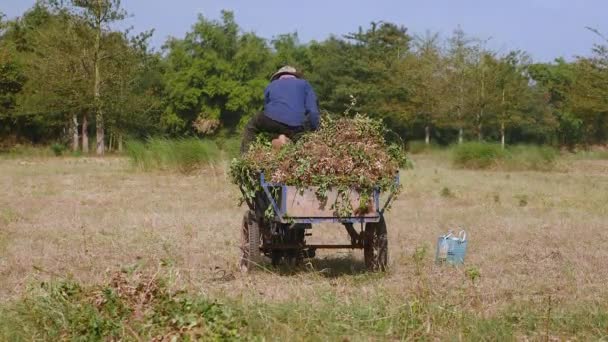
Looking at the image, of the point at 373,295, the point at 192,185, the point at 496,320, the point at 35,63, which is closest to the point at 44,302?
the point at 373,295

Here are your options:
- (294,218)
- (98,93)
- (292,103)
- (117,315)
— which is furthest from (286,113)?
(98,93)

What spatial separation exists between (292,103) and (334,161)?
4.19 feet

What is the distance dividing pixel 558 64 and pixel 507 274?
7063cm

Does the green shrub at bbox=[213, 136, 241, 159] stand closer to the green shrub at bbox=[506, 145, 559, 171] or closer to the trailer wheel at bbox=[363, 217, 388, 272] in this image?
the green shrub at bbox=[506, 145, 559, 171]

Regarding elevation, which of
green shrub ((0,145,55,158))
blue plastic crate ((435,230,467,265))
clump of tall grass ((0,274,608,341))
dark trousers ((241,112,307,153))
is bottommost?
green shrub ((0,145,55,158))

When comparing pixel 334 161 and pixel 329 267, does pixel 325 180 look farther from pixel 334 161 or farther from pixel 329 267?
pixel 329 267

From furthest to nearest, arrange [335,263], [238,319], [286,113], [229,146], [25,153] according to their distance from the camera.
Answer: [25,153] < [229,146] < [335,263] < [286,113] < [238,319]

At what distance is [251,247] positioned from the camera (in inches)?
287

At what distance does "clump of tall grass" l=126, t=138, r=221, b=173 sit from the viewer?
71.2ft

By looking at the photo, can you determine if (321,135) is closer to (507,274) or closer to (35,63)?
(507,274)

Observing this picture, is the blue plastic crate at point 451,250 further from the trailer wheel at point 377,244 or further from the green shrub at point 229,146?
the green shrub at point 229,146

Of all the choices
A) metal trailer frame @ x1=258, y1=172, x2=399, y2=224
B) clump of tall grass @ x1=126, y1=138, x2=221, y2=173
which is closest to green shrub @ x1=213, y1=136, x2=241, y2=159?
clump of tall grass @ x1=126, y1=138, x2=221, y2=173

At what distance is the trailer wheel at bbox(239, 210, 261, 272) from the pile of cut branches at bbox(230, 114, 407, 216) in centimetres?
31

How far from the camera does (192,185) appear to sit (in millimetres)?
18453
